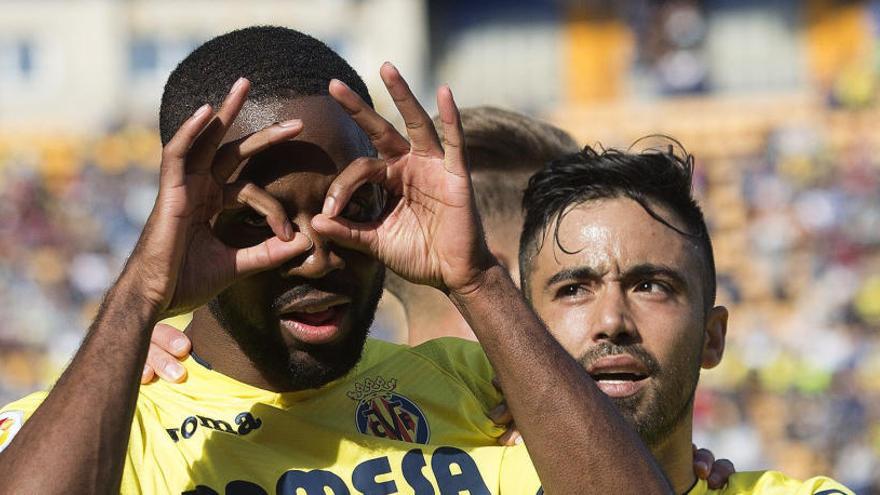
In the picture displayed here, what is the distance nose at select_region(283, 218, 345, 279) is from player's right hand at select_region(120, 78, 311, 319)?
29 millimetres

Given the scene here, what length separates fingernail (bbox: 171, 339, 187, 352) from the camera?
3.05 meters

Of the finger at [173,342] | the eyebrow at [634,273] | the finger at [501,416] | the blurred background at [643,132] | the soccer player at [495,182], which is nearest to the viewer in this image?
the finger at [173,342]

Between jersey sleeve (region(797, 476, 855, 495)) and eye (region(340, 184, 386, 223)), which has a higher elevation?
eye (region(340, 184, 386, 223))

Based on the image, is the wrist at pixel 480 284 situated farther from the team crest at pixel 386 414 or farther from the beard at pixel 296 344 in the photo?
the team crest at pixel 386 414

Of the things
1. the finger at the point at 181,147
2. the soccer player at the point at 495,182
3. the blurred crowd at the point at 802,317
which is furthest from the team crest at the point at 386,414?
the blurred crowd at the point at 802,317

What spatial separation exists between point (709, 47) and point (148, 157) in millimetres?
9378

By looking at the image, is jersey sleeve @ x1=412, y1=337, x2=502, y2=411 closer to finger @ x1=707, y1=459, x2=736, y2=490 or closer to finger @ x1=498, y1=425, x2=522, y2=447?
finger @ x1=498, y1=425, x2=522, y2=447

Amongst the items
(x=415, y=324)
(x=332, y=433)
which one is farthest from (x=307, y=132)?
(x=415, y=324)

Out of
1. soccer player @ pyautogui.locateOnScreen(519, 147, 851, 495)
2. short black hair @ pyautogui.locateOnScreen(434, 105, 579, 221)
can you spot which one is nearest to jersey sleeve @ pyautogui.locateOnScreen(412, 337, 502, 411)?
soccer player @ pyautogui.locateOnScreen(519, 147, 851, 495)

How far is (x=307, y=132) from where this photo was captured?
Result: 275 cm

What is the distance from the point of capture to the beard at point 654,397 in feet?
10.9

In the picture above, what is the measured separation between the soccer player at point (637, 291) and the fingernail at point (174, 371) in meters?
0.94

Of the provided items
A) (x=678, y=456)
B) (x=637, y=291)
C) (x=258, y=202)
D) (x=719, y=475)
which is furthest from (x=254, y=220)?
(x=719, y=475)

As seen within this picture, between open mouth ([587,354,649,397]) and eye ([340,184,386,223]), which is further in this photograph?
open mouth ([587,354,649,397])
